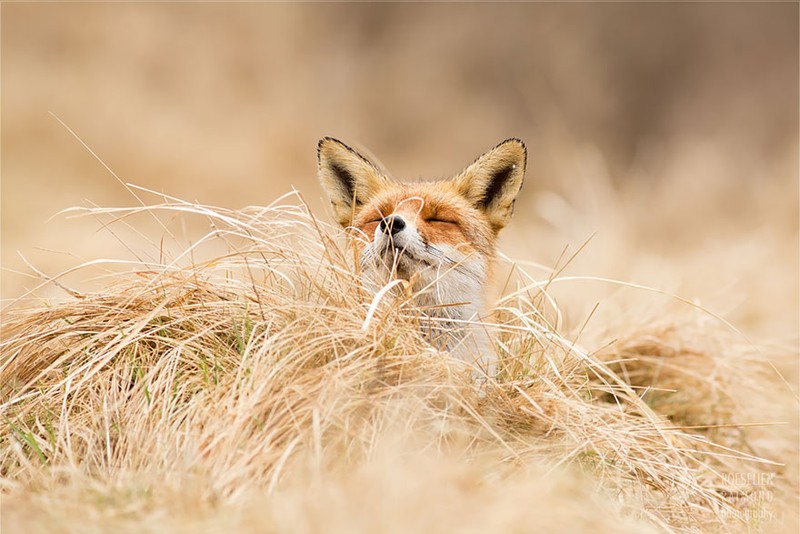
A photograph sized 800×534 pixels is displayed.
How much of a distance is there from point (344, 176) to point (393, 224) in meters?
0.73

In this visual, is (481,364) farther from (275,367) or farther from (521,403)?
(275,367)

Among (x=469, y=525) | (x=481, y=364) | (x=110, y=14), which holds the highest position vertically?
(x=110, y=14)

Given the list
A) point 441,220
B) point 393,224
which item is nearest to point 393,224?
point 393,224

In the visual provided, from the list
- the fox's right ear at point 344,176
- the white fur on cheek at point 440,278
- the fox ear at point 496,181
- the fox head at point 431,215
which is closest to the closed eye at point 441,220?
the fox head at point 431,215

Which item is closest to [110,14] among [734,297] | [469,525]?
[734,297]

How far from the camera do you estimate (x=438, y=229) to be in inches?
116

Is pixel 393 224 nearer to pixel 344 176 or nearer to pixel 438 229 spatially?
pixel 438 229

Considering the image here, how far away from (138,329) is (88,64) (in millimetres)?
11860

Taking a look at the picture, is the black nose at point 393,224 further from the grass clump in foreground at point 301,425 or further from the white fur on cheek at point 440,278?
the grass clump in foreground at point 301,425

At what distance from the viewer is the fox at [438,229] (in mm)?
2768

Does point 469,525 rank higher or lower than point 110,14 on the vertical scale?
lower

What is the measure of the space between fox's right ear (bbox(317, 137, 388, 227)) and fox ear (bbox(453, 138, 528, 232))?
381mm

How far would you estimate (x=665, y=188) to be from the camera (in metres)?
11.3

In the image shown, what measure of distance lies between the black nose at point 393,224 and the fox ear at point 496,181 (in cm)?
65
